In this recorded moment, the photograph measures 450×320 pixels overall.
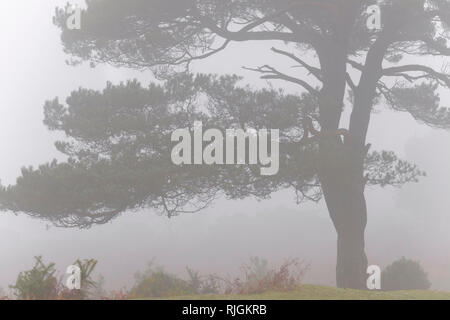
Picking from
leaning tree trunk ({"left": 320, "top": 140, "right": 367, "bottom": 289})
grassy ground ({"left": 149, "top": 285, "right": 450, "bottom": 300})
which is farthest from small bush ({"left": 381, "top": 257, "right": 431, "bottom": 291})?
grassy ground ({"left": 149, "top": 285, "right": 450, "bottom": 300})

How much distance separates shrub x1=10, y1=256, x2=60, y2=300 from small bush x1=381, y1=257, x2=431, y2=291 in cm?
1238

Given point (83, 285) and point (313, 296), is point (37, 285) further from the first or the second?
point (313, 296)

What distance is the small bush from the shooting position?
18906mm

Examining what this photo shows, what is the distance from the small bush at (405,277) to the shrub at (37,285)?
1238 cm

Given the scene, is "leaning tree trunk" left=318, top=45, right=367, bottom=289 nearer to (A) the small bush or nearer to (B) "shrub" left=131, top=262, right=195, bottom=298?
(A) the small bush

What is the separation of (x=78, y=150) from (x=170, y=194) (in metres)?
2.89

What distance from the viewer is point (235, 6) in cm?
1675

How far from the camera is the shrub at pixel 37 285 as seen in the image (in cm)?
1059

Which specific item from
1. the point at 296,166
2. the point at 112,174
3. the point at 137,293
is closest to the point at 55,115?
the point at 112,174

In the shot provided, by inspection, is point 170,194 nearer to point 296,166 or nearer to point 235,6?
point 296,166

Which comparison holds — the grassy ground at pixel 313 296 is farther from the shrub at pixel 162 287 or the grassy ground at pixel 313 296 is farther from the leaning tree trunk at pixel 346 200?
the leaning tree trunk at pixel 346 200

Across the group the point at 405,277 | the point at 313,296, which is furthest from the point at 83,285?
the point at 405,277

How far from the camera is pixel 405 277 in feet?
62.3
